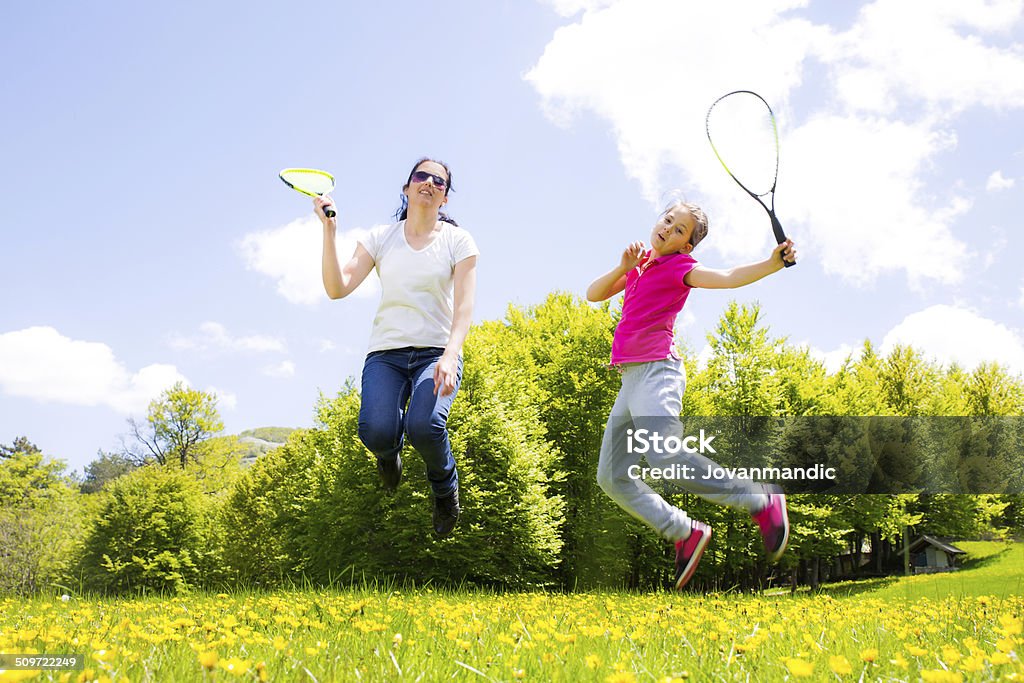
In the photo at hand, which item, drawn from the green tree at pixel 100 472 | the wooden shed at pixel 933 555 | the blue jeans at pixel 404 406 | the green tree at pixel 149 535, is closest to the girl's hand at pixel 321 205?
the blue jeans at pixel 404 406

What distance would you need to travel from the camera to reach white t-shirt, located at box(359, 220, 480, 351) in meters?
5.12

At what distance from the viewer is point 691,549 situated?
14.3ft

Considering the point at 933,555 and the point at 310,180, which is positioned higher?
the point at 310,180

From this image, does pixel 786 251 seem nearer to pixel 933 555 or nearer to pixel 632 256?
pixel 632 256

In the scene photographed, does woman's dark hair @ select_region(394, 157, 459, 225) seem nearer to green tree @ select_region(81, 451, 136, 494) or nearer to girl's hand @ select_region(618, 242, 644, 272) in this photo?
A: girl's hand @ select_region(618, 242, 644, 272)

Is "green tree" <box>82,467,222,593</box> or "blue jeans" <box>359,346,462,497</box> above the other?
"blue jeans" <box>359,346,462,497</box>

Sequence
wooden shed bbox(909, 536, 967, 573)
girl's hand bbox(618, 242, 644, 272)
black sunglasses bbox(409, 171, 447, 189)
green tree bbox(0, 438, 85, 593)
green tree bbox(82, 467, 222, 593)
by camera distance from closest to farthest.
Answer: girl's hand bbox(618, 242, 644, 272) → black sunglasses bbox(409, 171, 447, 189) → green tree bbox(82, 467, 222, 593) → green tree bbox(0, 438, 85, 593) → wooden shed bbox(909, 536, 967, 573)

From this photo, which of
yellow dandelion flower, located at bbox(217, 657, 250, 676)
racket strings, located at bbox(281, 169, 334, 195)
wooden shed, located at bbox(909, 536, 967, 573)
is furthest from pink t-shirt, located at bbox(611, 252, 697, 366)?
wooden shed, located at bbox(909, 536, 967, 573)

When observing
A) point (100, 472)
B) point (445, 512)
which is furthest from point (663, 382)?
point (100, 472)

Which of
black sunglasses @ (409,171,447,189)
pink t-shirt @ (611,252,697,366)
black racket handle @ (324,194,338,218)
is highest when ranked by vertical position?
black sunglasses @ (409,171,447,189)

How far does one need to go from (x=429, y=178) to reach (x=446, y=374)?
1.52 m

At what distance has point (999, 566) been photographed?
141 ft

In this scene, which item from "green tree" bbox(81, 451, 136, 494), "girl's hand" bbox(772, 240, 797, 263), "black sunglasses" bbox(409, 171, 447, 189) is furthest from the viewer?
"green tree" bbox(81, 451, 136, 494)

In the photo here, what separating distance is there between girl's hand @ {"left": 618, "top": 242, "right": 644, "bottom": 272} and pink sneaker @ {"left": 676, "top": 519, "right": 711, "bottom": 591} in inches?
59.6
